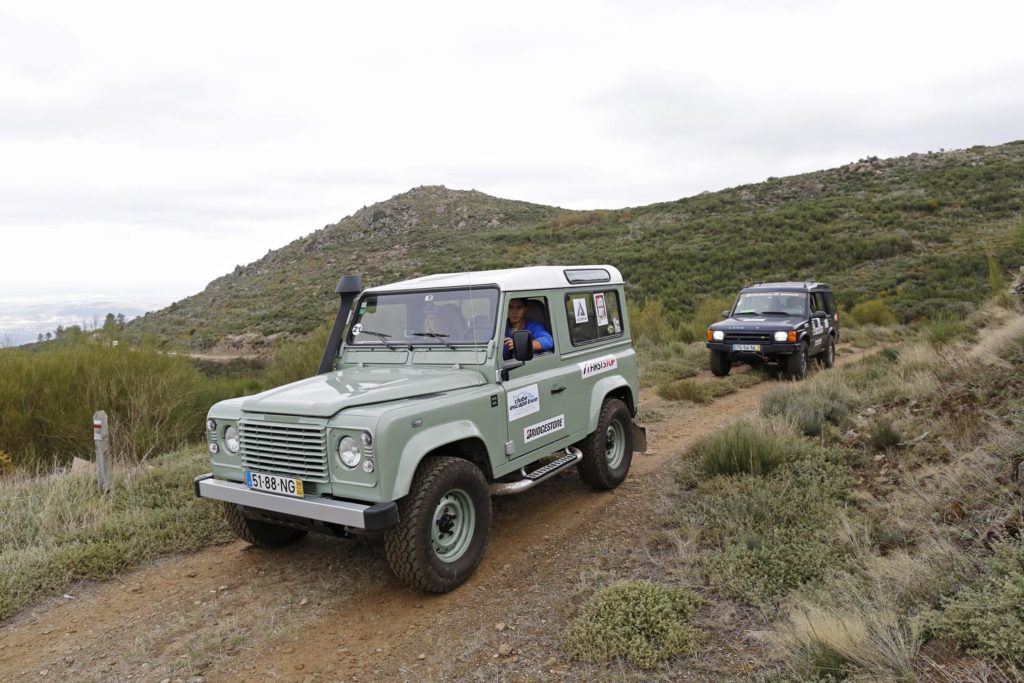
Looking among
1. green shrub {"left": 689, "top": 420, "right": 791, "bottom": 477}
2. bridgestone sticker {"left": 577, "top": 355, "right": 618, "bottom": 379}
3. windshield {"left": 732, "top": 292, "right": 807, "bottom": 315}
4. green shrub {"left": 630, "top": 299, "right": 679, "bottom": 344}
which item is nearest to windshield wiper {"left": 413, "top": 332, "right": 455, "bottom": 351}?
bridgestone sticker {"left": 577, "top": 355, "right": 618, "bottom": 379}

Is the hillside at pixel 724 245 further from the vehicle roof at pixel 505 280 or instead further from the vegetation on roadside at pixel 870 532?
the vehicle roof at pixel 505 280

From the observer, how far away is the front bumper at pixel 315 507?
3.73 meters

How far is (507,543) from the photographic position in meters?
5.20

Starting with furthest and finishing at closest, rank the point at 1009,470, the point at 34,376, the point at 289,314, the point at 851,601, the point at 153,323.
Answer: the point at 153,323, the point at 289,314, the point at 34,376, the point at 1009,470, the point at 851,601

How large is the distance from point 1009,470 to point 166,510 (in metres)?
6.76

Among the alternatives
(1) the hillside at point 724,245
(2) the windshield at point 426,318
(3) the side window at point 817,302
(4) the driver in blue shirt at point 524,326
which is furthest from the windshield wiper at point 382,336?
(1) the hillside at point 724,245

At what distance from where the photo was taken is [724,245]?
32.5m

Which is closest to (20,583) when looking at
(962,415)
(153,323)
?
(962,415)

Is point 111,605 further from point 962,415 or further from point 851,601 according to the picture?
point 962,415

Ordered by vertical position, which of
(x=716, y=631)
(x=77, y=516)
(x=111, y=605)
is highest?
(x=77, y=516)

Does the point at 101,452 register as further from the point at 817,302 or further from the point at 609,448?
the point at 817,302

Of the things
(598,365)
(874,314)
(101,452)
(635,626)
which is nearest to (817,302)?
(874,314)

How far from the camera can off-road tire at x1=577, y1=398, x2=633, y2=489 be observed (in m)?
6.06

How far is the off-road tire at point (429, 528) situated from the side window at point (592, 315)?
1990 millimetres
